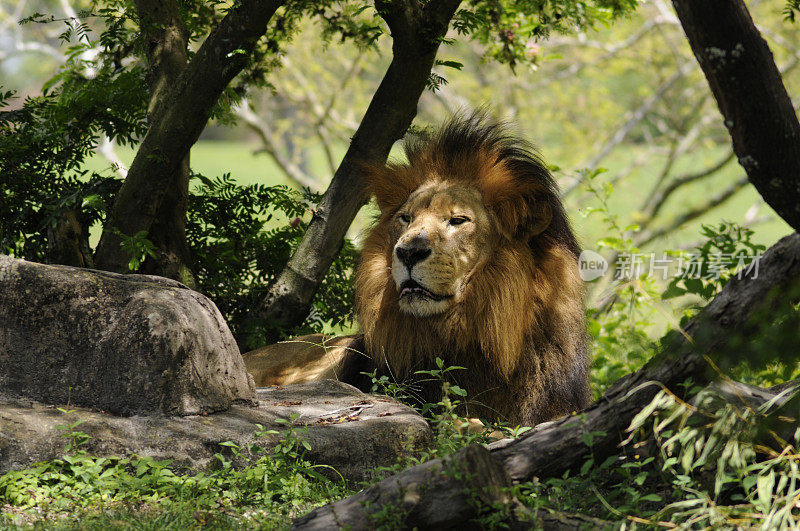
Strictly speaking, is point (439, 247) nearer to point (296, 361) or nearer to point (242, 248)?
point (296, 361)

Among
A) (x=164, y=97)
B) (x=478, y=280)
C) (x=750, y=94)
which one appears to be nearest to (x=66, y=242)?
(x=164, y=97)

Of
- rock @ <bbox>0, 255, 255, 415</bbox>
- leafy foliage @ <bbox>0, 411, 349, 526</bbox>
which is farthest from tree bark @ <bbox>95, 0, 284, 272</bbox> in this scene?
leafy foliage @ <bbox>0, 411, 349, 526</bbox>

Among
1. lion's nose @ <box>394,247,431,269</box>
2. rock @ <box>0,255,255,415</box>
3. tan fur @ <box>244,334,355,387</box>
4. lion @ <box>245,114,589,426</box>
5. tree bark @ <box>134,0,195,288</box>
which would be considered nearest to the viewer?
rock @ <box>0,255,255,415</box>

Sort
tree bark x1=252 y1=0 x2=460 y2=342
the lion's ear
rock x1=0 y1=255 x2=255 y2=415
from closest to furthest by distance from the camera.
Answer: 1. rock x1=0 y1=255 x2=255 y2=415
2. the lion's ear
3. tree bark x1=252 y1=0 x2=460 y2=342

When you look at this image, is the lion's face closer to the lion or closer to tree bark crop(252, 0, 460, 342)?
the lion

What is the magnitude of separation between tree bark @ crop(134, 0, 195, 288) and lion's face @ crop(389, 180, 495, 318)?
1675 mm

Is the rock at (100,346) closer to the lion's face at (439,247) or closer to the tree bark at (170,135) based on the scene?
the lion's face at (439,247)

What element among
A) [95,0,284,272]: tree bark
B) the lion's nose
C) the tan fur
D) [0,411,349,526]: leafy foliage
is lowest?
[0,411,349,526]: leafy foliage

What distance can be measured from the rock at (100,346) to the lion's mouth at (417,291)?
1059mm

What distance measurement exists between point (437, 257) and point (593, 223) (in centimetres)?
1671

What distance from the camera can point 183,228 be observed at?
5758mm

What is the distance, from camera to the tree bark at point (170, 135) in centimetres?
505

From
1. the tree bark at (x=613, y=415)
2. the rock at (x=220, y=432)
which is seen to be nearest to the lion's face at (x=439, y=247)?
the rock at (x=220, y=432)

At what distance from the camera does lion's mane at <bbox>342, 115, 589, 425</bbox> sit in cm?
456
